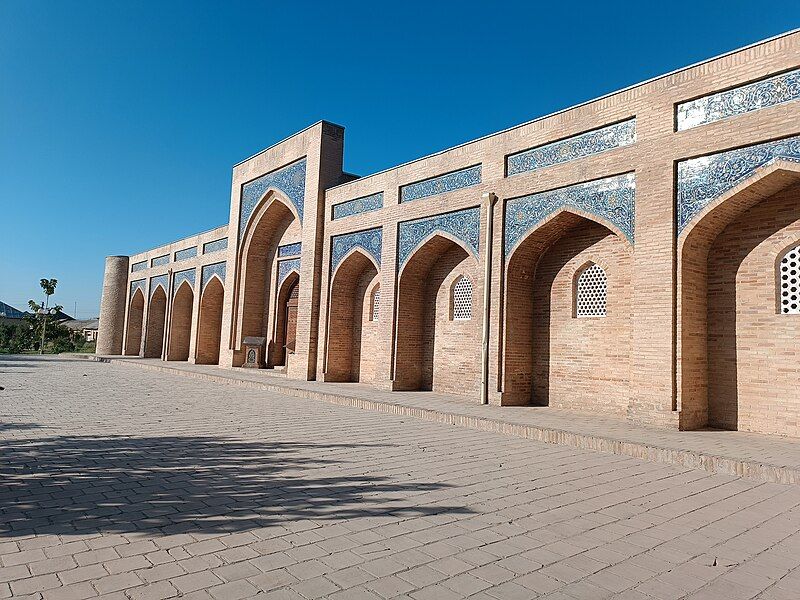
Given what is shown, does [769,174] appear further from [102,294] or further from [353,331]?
[102,294]

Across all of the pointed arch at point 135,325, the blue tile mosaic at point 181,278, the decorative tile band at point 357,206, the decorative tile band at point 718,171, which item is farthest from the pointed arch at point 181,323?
the decorative tile band at point 718,171

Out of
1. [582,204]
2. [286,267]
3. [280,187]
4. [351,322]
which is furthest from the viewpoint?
[286,267]

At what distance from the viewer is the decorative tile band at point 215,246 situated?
16.9 metres

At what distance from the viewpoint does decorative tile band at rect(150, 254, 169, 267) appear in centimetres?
2024

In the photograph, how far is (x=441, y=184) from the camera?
31.6 ft

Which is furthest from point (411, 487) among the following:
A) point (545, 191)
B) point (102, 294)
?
point (102, 294)

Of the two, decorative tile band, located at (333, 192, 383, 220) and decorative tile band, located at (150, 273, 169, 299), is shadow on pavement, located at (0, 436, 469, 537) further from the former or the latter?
decorative tile band, located at (150, 273, 169, 299)

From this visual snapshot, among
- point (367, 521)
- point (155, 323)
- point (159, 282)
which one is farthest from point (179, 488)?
point (155, 323)

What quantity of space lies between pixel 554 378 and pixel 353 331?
4932 mm

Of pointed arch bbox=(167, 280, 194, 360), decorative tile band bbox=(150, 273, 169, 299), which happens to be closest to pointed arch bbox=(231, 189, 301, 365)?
pointed arch bbox=(167, 280, 194, 360)

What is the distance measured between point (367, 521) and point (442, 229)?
23.1 ft

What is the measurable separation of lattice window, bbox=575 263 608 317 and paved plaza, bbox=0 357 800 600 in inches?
122

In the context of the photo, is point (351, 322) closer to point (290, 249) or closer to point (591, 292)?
point (290, 249)

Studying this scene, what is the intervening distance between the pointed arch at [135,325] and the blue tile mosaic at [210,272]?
595cm
